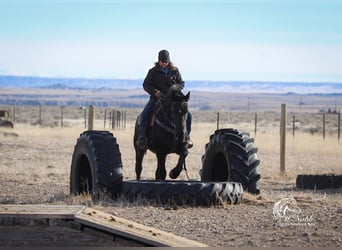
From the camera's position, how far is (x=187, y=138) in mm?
14789

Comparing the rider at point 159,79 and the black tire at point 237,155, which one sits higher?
the rider at point 159,79

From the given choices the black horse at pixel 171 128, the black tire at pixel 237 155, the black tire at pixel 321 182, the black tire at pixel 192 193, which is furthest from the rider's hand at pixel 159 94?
the black tire at pixel 321 182

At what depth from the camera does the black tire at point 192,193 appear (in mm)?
13117

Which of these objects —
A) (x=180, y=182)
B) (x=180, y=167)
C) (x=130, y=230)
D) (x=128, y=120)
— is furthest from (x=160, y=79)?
(x=128, y=120)

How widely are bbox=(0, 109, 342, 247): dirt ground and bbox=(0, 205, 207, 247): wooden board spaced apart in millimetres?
517

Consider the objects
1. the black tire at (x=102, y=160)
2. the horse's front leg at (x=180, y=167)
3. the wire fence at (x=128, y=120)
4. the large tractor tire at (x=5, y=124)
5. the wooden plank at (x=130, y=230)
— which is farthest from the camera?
the wire fence at (x=128, y=120)

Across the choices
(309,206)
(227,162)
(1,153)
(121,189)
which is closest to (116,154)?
(121,189)

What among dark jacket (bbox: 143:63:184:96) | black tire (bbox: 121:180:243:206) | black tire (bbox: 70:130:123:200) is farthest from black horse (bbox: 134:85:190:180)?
black tire (bbox: 121:180:243:206)

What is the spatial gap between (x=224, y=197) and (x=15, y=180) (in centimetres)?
758

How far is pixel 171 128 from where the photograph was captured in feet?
49.8

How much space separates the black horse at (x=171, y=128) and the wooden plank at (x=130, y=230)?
3.91 metres

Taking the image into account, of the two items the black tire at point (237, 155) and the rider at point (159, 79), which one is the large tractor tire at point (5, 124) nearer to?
the rider at point (159, 79)

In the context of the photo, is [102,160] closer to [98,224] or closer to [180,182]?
[180,182]

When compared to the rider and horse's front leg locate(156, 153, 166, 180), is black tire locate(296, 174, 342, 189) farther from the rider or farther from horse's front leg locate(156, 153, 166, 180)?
the rider
